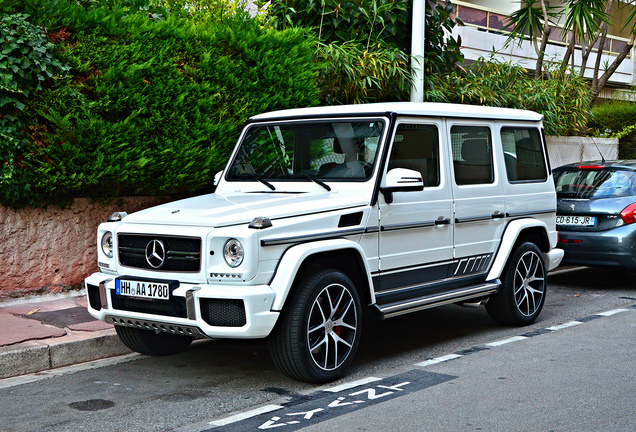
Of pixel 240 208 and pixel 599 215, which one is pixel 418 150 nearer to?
pixel 240 208

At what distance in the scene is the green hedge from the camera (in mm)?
7516

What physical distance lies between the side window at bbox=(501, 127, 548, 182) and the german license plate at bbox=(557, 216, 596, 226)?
1943mm

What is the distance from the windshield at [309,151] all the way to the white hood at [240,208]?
31 cm

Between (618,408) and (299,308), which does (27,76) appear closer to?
(299,308)

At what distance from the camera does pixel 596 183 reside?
951 centimetres

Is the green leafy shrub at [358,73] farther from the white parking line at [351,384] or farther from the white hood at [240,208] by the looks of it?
the white parking line at [351,384]

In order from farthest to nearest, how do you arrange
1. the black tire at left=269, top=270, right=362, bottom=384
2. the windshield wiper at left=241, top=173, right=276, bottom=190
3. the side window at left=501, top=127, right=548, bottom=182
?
1. the side window at left=501, top=127, right=548, bottom=182
2. the windshield wiper at left=241, top=173, right=276, bottom=190
3. the black tire at left=269, top=270, right=362, bottom=384

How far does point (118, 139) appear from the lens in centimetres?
785

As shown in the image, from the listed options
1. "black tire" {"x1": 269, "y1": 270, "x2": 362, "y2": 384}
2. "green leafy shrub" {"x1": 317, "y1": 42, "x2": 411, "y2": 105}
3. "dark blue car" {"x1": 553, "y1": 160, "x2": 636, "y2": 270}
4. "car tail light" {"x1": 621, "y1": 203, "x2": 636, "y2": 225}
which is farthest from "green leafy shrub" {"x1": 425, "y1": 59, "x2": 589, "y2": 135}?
"black tire" {"x1": 269, "y1": 270, "x2": 362, "y2": 384}

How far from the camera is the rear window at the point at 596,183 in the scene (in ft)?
30.6

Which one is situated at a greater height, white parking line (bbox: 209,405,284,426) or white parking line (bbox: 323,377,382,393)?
white parking line (bbox: 209,405,284,426)

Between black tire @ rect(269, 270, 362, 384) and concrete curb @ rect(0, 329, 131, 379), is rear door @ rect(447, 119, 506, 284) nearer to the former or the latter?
black tire @ rect(269, 270, 362, 384)

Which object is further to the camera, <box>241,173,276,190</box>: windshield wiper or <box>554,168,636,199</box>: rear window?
<box>554,168,636,199</box>: rear window

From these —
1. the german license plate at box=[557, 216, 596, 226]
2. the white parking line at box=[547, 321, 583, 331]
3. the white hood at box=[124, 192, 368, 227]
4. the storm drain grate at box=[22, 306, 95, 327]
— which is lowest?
the white parking line at box=[547, 321, 583, 331]
